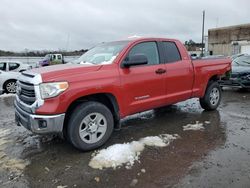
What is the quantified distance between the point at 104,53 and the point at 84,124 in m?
1.60

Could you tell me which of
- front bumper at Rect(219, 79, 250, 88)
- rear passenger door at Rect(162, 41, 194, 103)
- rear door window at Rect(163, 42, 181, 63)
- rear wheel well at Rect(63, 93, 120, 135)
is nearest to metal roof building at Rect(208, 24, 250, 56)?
front bumper at Rect(219, 79, 250, 88)

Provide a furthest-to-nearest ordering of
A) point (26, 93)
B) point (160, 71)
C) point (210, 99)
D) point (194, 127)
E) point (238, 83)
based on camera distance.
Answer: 1. point (238, 83)
2. point (210, 99)
3. point (194, 127)
4. point (160, 71)
5. point (26, 93)

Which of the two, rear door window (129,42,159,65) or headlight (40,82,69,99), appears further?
rear door window (129,42,159,65)

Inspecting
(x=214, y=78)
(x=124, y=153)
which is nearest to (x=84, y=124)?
(x=124, y=153)

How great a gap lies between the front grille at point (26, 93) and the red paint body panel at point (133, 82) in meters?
0.28

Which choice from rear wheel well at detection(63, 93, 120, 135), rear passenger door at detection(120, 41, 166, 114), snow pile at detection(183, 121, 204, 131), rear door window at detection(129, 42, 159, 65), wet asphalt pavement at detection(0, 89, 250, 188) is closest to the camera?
wet asphalt pavement at detection(0, 89, 250, 188)

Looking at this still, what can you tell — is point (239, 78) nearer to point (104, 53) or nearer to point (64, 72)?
point (104, 53)

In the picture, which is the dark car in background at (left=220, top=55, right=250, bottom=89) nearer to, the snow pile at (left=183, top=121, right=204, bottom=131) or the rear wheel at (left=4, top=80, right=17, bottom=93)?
the snow pile at (left=183, top=121, right=204, bottom=131)

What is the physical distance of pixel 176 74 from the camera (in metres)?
5.89

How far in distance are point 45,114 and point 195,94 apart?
12.4 ft

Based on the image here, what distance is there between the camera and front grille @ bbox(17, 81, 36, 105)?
4.30 metres

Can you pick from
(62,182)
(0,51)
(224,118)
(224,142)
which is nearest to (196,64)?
(224,118)

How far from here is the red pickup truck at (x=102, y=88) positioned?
4.18m

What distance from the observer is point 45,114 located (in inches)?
163
